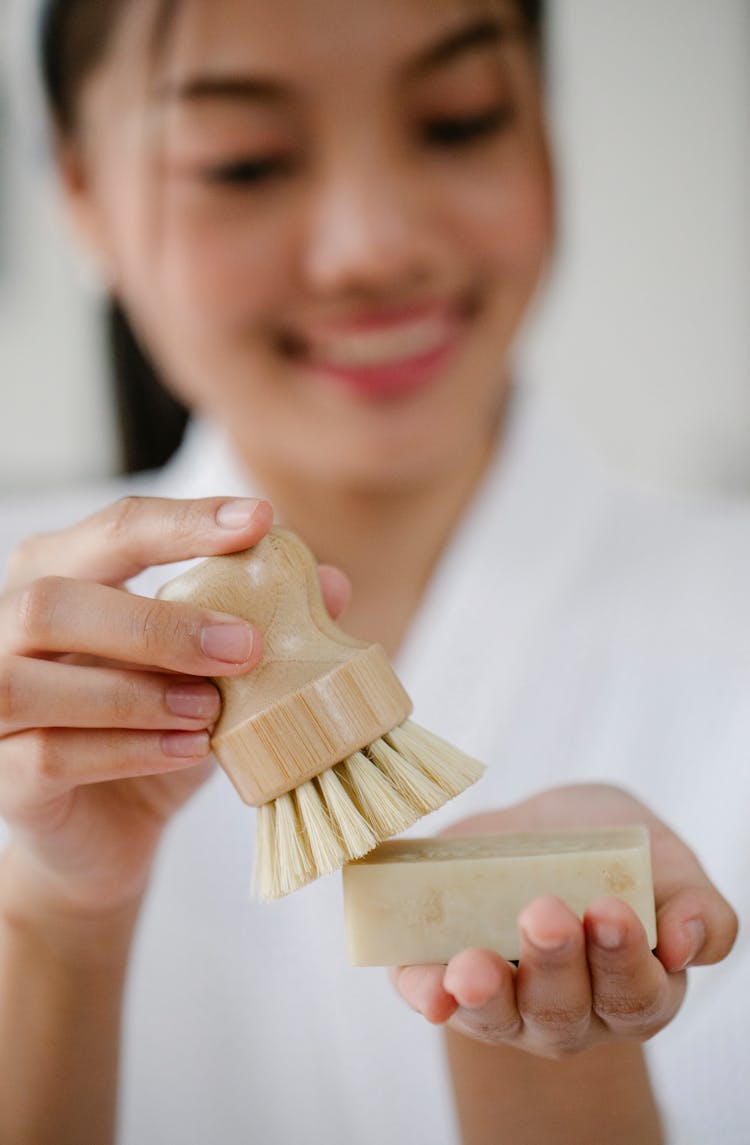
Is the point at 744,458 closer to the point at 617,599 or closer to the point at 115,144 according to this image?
the point at 617,599

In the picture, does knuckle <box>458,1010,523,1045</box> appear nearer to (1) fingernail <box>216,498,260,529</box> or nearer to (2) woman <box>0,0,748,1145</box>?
(2) woman <box>0,0,748,1145</box>

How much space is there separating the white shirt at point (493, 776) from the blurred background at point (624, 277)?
2.72 ft

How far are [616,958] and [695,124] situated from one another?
156 cm

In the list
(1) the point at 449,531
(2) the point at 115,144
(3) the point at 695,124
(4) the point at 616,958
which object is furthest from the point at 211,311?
(3) the point at 695,124

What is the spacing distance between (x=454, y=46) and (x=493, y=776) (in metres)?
→ 0.42

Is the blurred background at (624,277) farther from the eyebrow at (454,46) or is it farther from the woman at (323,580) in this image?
the eyebrow at (454,46)

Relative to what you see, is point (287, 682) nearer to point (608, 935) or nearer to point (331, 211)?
point (608, 935)

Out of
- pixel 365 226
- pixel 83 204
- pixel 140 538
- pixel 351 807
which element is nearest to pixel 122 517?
pixel 140 538

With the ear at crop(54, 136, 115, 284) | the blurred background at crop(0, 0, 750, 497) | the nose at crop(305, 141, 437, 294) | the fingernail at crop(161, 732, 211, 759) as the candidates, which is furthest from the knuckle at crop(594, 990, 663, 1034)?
the blurred background at crop(0, 0, 750, 497)

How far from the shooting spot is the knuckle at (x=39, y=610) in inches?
14.4

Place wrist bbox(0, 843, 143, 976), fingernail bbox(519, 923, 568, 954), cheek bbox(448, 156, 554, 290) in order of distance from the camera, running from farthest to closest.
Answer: cheek bbox(448, 156, 554, 290) → wrist bbox(0, 843, 143, 976) → fingernail bbox(519, 923, 568, 954)

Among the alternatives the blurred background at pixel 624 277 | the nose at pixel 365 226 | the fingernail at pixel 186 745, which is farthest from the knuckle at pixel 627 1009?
the blurred background at pixel 624 277

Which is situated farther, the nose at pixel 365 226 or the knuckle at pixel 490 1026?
the nose at pixel 365 226

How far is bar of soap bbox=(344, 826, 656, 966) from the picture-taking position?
13.9 inches
